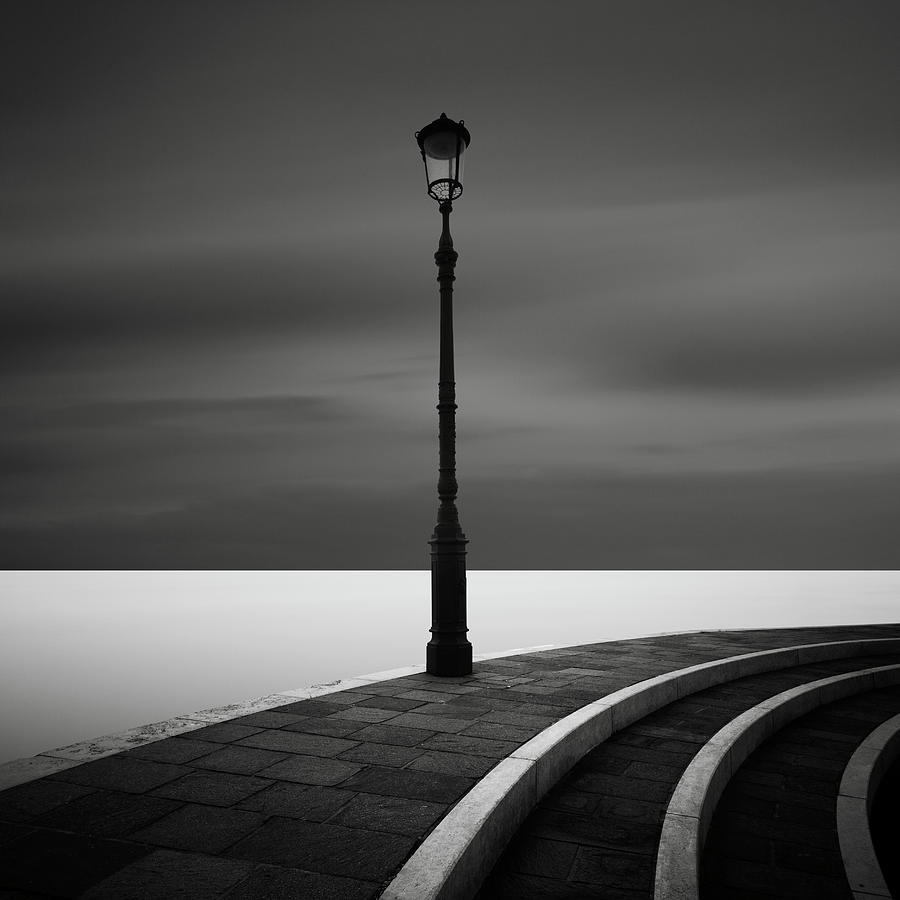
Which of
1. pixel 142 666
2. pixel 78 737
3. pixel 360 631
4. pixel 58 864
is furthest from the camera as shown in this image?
pixel 360 631

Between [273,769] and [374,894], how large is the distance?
5.88ft

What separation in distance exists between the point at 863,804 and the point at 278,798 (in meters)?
4.06

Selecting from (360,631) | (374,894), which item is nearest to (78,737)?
(374,894)

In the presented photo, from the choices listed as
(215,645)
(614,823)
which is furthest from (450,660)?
(215,645)

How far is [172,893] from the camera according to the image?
9.96 ft

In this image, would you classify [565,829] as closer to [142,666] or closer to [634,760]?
[634,760]

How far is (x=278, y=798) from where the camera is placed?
4156 millimetres

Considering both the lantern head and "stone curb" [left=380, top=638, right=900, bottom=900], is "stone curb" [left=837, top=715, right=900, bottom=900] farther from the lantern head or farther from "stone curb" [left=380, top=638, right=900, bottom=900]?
the lantern head

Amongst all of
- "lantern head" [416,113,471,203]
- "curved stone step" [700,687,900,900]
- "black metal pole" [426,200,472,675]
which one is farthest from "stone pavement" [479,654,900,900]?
"lantern head" [416,113,471,203]

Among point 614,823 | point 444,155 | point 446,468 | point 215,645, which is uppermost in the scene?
point 444,155

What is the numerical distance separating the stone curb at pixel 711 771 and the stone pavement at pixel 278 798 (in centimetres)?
38

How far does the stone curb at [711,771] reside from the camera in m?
3.67

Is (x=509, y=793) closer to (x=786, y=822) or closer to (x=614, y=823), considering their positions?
(x=614, y=823)

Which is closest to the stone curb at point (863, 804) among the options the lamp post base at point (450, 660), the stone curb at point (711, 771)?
the stone curb at point (711, 771)
